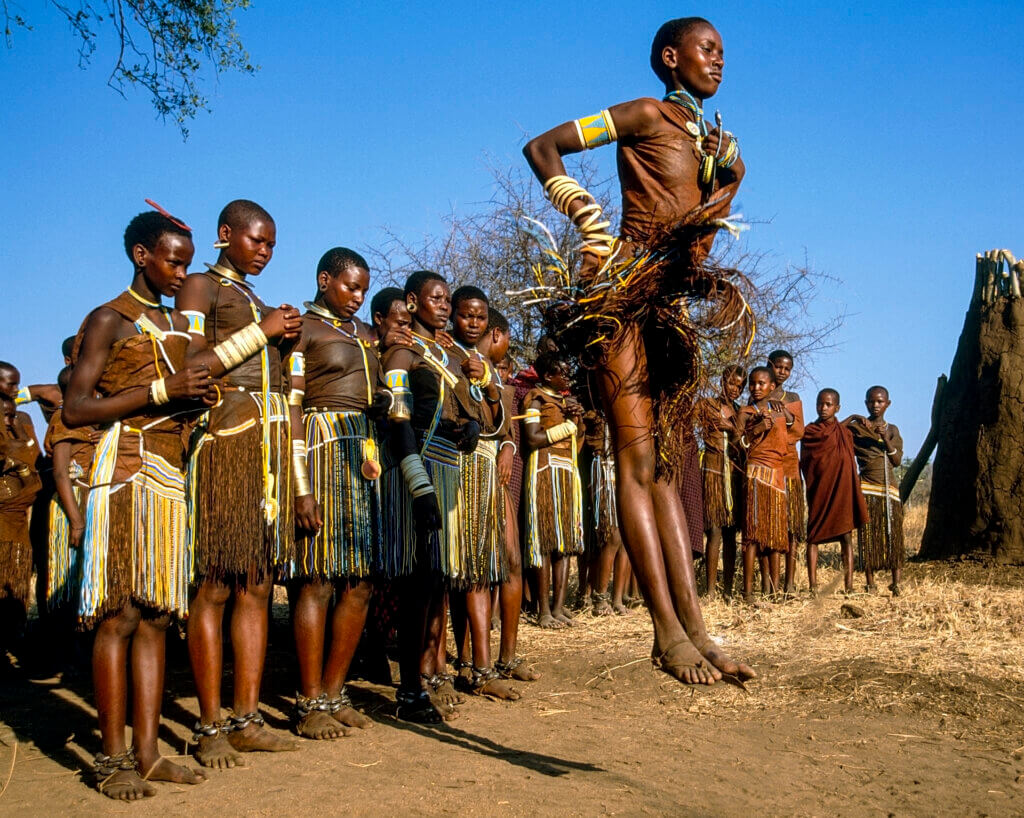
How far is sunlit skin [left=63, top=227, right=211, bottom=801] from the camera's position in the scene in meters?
4.25

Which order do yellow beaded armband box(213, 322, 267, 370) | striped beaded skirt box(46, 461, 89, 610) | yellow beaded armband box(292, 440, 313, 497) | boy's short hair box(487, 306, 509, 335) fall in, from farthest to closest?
boy's short hair box(487, 306, 509, 335) → striped beaded skirt box(46, 461, 89, 610) → yellow beaded armband box(292, 440, 313, 497) → yellow beaded armband box(213, 322, 267, 370)

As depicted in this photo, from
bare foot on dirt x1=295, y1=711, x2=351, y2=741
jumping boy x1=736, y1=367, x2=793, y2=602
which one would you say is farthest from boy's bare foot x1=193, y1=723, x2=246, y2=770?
jumping boy x1=736, y1=367, x2=793, y2=602

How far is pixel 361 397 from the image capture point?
5.72 m

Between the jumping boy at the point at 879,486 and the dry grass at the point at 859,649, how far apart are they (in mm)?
427

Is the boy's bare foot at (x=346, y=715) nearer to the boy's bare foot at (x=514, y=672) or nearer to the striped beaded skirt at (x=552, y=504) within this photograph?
the boy's bare foot at (x=514, y=672)

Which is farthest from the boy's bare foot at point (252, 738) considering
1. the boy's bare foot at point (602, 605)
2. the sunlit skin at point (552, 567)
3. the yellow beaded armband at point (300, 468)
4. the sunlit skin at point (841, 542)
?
the sunlit skin at point (841, 542)

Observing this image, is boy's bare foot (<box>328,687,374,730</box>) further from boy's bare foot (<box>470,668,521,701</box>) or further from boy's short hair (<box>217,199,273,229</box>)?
boy's short hair (<box>217,199,273,229</box>)

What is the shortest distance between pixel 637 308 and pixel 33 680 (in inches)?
227

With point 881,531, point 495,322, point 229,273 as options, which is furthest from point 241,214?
point 881,531

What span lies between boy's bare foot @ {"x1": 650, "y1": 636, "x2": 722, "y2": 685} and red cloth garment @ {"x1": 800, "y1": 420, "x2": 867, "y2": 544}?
7829 mm

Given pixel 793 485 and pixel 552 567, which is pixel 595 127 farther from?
pixel 793 485

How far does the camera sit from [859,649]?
7188 millimetres

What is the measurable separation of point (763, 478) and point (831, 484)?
1325 millimetres

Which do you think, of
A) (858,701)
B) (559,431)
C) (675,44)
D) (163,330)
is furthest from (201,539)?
(559,431)
